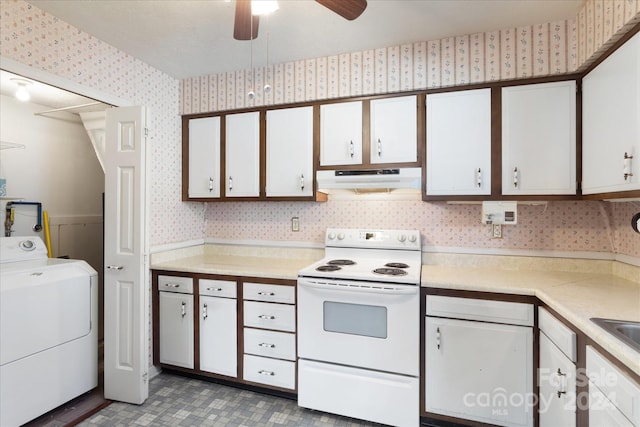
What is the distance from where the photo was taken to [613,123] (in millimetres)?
1636

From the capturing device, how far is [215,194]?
285 cm

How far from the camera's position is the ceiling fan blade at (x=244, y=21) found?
4.49ft

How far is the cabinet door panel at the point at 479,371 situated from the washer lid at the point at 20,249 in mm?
2813

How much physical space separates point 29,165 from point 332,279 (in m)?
3.06

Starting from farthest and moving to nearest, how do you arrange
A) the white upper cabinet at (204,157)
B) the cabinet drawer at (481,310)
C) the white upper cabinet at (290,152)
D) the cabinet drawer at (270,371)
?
1. the white upper cabinet at (204,157)
2. the white upper cabinet at (290,152)
3. the cabinet drawer at (270,371)
4. the cabinet drawer at (481,310)

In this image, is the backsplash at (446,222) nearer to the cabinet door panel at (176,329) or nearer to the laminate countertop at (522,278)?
the laminate countertop at (522,278)

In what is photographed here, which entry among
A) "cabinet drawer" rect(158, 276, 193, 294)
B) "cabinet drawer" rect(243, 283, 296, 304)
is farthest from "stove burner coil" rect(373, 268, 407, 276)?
"cabinet drawer" rect(158, 276, 193, 294)

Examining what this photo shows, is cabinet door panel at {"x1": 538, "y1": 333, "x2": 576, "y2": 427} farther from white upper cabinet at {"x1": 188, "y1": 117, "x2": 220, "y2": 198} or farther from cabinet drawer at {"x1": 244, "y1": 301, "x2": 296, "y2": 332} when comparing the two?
white upper cabinet at {"x1": 188, "y1": 117, "x2": 220, "y2": 198}

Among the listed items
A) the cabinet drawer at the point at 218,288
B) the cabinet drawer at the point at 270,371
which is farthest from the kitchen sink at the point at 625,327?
the cabinet drawer at the point at 218,288

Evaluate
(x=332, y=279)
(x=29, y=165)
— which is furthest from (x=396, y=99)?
(x=29, y=165)

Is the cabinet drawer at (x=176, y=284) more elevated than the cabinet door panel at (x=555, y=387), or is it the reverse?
the cabinet drawer at (x=176, y=284)

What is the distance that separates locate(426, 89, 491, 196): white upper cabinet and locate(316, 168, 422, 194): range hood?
18 cm

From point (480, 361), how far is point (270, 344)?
53.6 inches

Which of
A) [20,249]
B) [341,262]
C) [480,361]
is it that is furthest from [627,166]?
[20,249]
